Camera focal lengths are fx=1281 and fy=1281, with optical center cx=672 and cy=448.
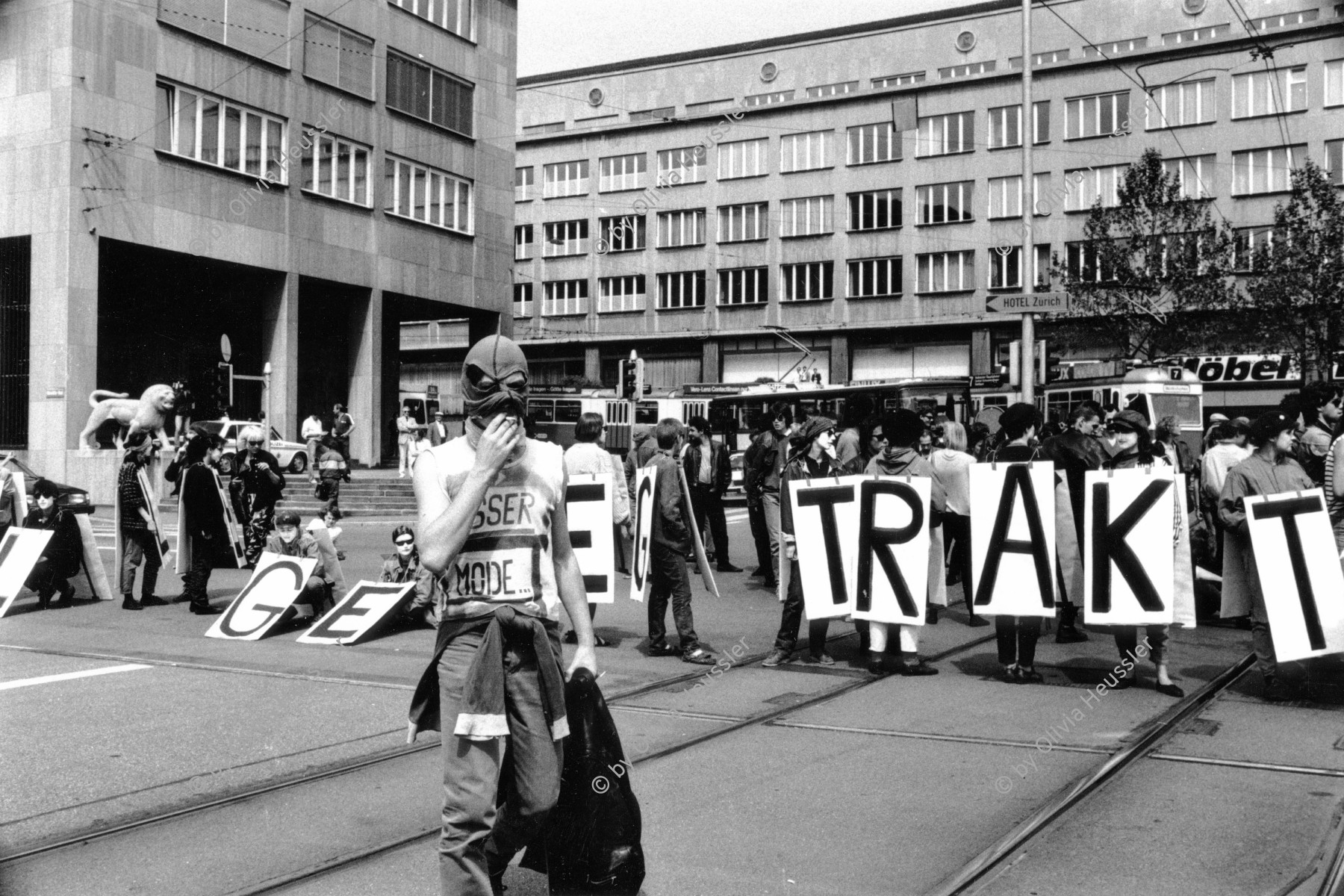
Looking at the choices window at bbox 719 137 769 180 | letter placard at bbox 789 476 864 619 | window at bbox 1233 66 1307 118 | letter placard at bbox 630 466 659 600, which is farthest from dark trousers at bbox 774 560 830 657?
window at bbox 719 137 769 180

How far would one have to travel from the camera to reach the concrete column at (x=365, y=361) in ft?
122

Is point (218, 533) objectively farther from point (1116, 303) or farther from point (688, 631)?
point (1116, 303)

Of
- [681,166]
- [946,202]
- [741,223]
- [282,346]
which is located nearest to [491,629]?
[282,346]

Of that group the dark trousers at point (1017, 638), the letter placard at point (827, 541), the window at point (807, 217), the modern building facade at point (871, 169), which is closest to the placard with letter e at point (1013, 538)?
the dark trousers at point (1017, 638)

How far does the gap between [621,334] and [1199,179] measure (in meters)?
26.8

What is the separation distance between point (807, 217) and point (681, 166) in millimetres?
6998

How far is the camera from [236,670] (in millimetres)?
9305

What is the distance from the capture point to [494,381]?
383 cm

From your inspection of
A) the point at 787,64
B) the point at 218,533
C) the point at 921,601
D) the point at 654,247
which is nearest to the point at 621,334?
the point at 654,247

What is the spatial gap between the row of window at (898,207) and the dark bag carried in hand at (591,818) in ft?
135

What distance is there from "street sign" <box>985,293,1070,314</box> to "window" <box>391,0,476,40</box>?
80.8 ft

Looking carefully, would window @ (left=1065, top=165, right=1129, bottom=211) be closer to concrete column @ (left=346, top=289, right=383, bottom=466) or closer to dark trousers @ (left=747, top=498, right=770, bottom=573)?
concrete column @ (left=346, top=289, right=383, bottom=466)

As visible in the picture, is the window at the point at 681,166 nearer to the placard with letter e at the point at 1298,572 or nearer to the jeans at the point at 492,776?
the placard with letter e at the point at 1298,572

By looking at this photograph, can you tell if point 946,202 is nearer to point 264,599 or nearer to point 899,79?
point 899,79
